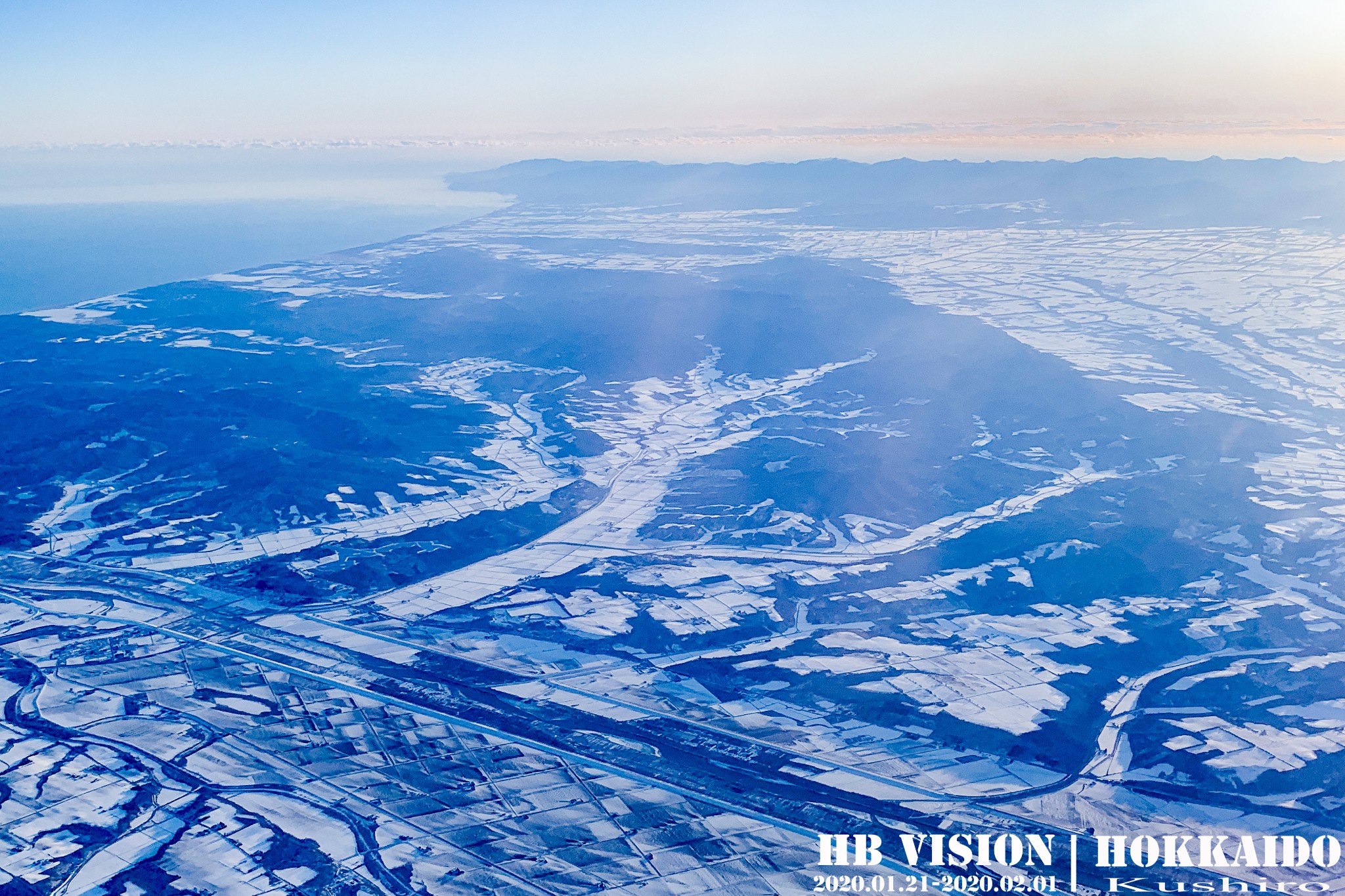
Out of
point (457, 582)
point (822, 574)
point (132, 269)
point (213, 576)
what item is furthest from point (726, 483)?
point (132, 269)

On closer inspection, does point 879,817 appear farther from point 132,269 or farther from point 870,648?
point 132,269

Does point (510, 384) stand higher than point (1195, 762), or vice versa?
point (510, 384)

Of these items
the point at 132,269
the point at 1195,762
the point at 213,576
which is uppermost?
the point at 132,269

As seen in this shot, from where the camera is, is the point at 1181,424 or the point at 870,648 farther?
the point at 1181,424

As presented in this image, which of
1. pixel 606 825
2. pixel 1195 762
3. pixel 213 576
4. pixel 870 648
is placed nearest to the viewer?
pixel 606 825

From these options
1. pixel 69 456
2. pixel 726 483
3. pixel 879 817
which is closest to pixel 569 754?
pixel 879 817

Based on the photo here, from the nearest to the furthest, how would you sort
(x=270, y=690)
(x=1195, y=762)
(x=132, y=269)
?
1. (x=1195, y=762)
2. (x=270, y=690)
3. (x=132, y=269)
